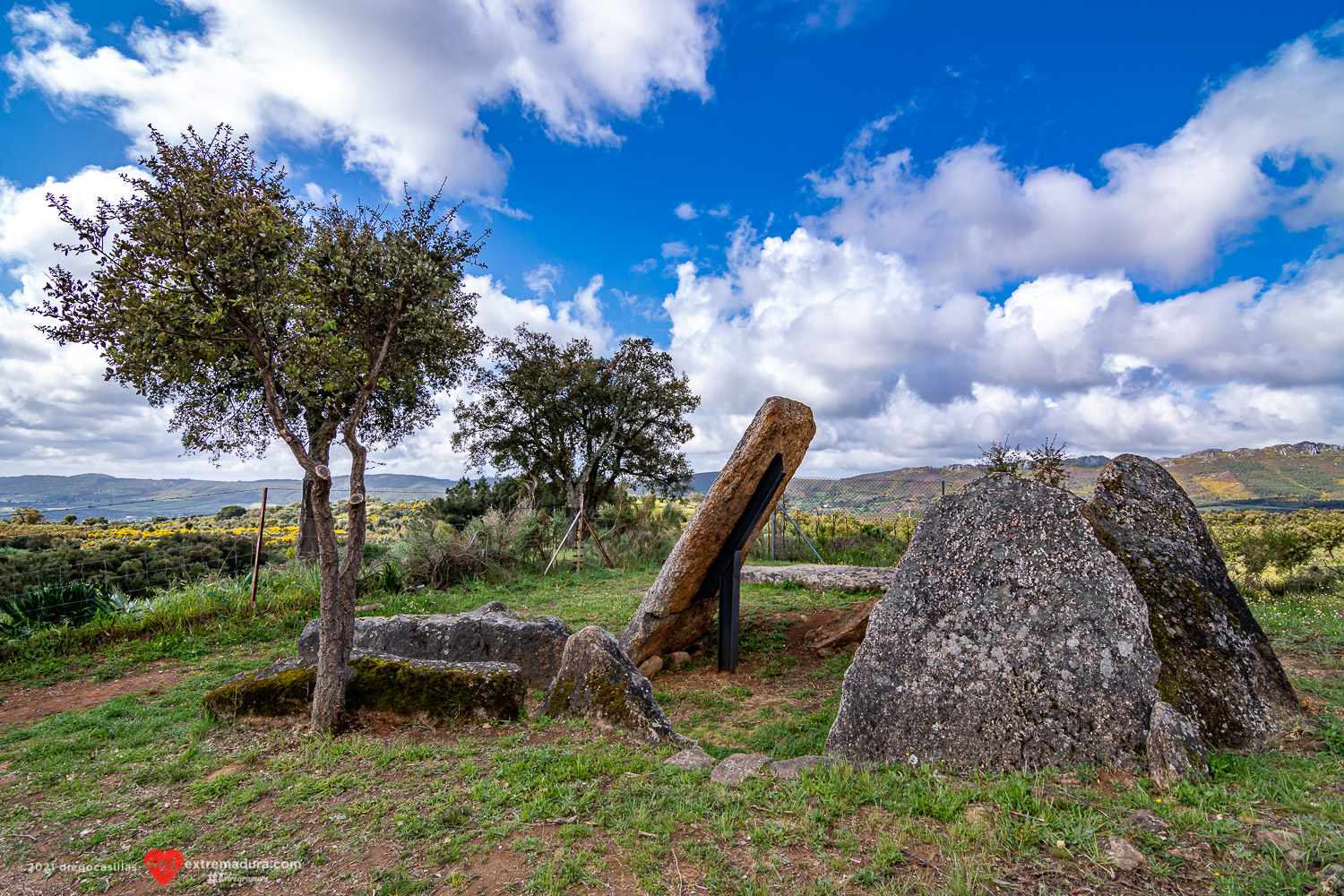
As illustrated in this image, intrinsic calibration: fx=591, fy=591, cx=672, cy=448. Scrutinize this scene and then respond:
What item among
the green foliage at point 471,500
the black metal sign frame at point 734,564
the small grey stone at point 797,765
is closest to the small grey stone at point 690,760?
the small grey stone at point 797,765

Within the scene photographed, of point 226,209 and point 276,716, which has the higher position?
point 226,209

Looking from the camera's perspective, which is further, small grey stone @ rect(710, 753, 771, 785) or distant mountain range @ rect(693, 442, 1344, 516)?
distant mountain range @ rect(693, 442, 1344, 516)

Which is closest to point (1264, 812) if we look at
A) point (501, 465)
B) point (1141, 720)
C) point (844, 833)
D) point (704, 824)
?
point (1141, 720)

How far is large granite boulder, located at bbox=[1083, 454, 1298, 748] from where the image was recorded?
3.79m

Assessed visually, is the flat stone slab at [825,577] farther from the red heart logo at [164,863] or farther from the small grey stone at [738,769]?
the red heart logo at [164,863]

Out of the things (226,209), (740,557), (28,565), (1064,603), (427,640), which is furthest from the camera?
(28,565)

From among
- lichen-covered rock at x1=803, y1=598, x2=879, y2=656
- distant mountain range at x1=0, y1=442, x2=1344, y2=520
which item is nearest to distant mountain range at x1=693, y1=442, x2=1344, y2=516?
distant mountain range at x1=0, y1=442, x2=1344, y2=520

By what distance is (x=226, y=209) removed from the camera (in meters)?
5.26

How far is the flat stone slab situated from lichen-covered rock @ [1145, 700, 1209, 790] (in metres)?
7.87

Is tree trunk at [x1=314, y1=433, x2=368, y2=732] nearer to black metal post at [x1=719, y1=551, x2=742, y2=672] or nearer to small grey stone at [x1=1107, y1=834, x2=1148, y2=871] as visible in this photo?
black metal post at [x1=719, y1=551, x2=742, y2=672]

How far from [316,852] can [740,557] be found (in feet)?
17.2

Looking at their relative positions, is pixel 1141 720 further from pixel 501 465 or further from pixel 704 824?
pixel 501 465

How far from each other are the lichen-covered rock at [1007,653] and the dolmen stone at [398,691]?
298 centimetres

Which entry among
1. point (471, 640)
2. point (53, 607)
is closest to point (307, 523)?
point (53, 607)
